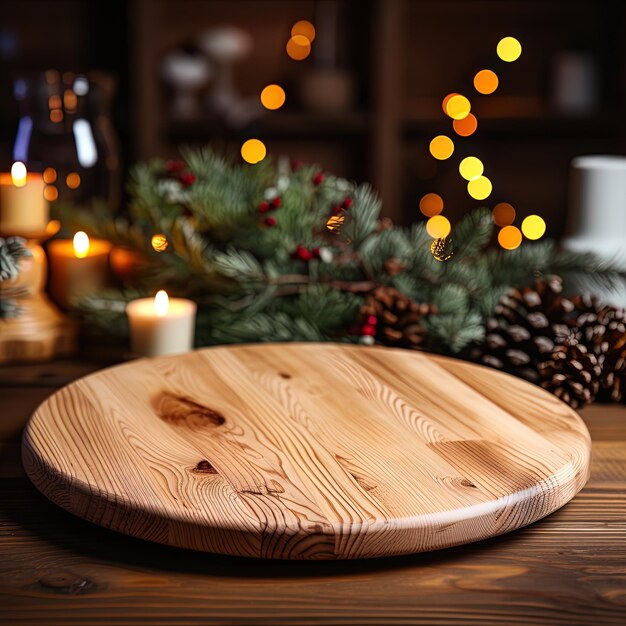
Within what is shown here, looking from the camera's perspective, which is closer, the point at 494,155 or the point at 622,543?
the point at 622,543

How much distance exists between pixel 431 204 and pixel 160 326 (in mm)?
2047

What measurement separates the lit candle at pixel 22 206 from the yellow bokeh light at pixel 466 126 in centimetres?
191

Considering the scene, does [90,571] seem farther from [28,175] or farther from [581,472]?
[28,175]

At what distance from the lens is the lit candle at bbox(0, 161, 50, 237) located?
970 mm

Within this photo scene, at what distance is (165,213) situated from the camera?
1.06 m

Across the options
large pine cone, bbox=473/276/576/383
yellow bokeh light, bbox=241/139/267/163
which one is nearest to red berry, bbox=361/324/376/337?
large pine cone, bbox=473/276/576/383

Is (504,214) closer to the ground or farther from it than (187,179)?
closer to the ground

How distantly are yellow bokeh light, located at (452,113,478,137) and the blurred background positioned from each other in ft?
0.07

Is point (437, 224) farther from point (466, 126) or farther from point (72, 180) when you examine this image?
point (72, 180)

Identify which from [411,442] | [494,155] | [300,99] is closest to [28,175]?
[411,442]

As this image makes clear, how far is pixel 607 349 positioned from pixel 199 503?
470 millimetres

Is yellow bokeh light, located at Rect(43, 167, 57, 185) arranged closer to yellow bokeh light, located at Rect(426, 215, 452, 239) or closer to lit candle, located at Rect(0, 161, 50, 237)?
lit candle, located at Rect(0, 161, 50, 237)

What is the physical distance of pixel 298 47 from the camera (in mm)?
2752

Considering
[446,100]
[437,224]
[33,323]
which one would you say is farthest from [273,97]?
[33,323]
